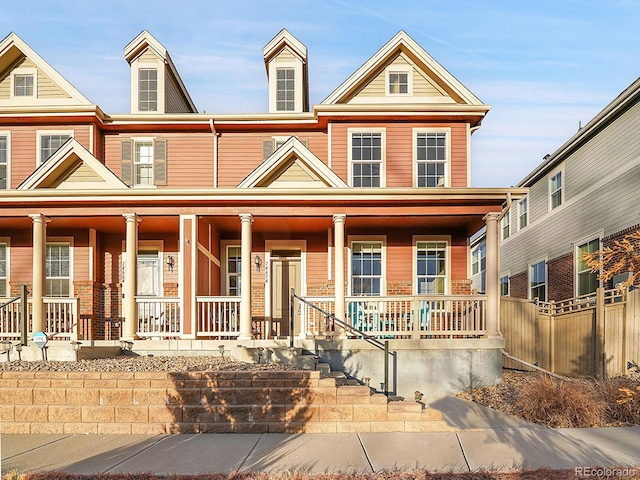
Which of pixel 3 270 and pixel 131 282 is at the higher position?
pixel 3 270

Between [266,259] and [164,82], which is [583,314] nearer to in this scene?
[266,259]

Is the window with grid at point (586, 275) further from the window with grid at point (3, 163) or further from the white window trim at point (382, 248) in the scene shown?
the window with grid at point (3, 163)

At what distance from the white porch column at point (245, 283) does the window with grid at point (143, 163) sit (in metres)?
4.40

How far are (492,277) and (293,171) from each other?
5429mm

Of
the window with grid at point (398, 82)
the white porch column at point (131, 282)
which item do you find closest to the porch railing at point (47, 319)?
the white porch column at point (131, 282)

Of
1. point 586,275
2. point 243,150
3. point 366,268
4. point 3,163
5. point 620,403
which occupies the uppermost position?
point 243,150

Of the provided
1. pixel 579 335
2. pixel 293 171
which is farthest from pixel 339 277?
pixel 579 335

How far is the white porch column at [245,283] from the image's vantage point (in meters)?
13.0

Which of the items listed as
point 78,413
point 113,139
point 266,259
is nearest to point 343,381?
point 78,413

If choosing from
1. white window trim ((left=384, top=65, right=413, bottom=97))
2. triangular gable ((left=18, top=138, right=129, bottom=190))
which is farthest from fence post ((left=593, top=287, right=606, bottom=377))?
triangular gable ((left=18, top=138, right=129, bottom=190))

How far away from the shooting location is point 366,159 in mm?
15984

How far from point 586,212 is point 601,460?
12301 millimetres

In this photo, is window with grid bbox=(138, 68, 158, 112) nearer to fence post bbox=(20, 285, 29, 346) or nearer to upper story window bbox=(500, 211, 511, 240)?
fence post bbox=(20, 285, 29, 346)

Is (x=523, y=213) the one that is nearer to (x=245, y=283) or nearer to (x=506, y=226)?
(x=506, y=226)
